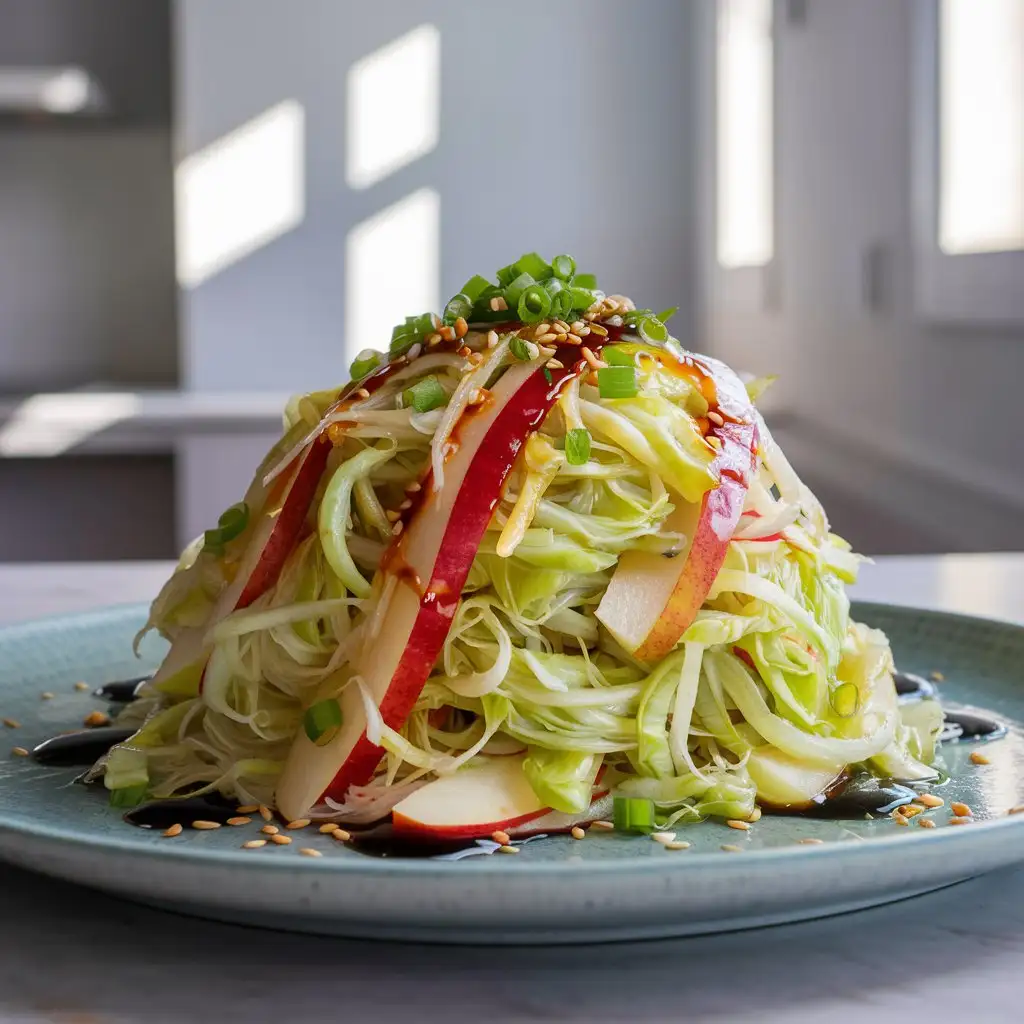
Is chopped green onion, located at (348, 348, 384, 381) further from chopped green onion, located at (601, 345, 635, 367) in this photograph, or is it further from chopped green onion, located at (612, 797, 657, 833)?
chopped green onion, located at (612, 797, 657, 833)

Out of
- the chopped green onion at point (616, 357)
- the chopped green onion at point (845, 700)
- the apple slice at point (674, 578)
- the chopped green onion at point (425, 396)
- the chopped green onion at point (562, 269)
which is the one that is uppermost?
the chopped green onion at point (562, 269)

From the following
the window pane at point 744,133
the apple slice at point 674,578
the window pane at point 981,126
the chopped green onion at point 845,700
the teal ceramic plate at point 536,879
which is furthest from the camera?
the window pane at point 744,133

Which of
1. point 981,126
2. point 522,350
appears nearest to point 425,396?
point 522,350

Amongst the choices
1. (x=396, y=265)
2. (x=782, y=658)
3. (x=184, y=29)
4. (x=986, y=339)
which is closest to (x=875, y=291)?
(x=986, y=339)

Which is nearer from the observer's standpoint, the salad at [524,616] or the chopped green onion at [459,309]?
the salad at [524,616]

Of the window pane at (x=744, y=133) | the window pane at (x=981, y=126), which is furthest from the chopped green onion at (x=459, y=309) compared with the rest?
the window pane at (x=744, y=133)

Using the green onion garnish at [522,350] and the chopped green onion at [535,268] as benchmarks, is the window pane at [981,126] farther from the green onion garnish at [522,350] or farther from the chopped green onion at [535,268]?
the green onion garnish at [522,350]

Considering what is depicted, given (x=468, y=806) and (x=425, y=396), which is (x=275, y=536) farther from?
(x=468, y=806)
